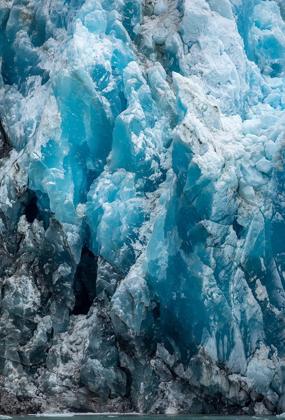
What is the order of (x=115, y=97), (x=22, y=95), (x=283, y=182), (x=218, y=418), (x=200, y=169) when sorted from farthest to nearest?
(x=22, y=95) < (x=115, y=97) < (x=283, y=182) < (x=200, y=169) < (x=218, y=418)

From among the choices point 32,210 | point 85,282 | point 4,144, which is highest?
point 4,144

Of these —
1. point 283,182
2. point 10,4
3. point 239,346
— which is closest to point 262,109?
point 283,182

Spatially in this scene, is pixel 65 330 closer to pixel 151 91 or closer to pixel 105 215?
pixel 105 215

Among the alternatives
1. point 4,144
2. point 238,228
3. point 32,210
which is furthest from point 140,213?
point 4,144

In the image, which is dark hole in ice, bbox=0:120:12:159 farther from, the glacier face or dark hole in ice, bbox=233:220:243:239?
dark hole in ice, bbox=233:220:243:239

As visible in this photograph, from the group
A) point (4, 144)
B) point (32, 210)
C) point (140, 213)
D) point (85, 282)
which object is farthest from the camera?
point (4, 144)

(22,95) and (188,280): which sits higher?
(22,95)

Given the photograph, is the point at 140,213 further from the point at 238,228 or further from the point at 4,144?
the point at 4,144
